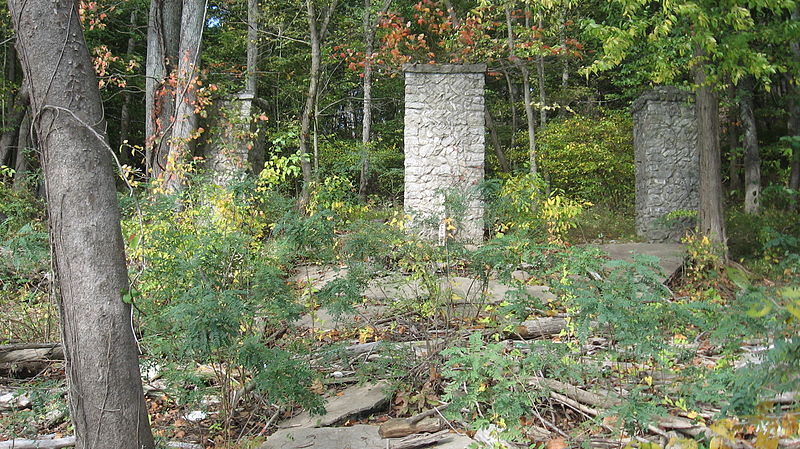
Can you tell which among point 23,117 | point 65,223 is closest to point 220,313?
point 65,223

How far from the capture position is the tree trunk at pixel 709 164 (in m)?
7.58

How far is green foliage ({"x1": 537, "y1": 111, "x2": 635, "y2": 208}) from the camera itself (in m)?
12.6

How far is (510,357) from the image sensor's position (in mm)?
3654

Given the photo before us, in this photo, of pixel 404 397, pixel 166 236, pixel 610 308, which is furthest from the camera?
pixel 166 236

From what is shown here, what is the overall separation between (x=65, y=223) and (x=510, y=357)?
8.37ft

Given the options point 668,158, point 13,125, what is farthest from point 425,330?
point 13,125

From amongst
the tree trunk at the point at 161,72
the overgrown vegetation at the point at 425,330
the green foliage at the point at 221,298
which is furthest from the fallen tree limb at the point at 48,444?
the tree trunk at the point at 161,72

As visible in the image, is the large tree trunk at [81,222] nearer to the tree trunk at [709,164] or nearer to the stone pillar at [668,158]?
the tree trunk at [709,164]

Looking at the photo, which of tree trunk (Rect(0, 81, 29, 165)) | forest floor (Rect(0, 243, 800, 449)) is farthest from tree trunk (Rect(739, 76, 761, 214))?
tree trunk (Rect(0, 81, 29, 165))

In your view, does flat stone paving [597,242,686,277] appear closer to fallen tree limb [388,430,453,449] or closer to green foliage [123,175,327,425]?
fallen tree limb [388,430,453,449]

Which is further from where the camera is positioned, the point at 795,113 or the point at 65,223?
the point at 795,113

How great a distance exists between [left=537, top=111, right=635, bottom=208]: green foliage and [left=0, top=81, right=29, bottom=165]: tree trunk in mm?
10959

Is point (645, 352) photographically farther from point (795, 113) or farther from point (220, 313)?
point (795, 113)

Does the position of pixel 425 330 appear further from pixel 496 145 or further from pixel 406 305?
pixel 496 145
